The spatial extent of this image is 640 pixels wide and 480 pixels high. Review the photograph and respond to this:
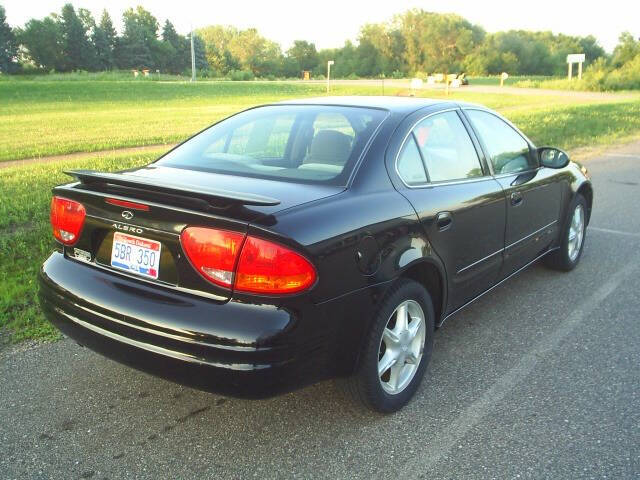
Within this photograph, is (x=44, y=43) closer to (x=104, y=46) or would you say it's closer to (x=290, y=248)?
(x=104, y=46)

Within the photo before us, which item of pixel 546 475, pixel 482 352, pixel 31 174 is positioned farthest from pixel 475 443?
pixel 31 174

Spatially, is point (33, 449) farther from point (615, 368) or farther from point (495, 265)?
point (615, 368)

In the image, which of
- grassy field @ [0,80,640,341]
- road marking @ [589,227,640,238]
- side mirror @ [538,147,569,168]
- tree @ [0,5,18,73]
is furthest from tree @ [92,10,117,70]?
side mirror @ [538,147,569,168]

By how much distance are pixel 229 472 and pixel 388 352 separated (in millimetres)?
925

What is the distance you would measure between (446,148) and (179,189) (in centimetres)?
175

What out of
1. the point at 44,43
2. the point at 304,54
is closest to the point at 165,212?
the point at 44,43

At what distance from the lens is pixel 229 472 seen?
8.14ft

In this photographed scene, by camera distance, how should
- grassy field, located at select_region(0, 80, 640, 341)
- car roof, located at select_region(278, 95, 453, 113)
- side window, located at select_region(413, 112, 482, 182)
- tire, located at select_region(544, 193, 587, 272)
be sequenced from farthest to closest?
tire, located at select_region(544, 193, 587, 272)
grassy field, located at select_region(0, 80, 640, 341)
car roof, located at select_region(278, 95, 453, 113)
side window, located at select_region(413, 112, 482, 182)

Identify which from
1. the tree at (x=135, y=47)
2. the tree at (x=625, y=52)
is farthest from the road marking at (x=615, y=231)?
the tree at (x=135, y=47)

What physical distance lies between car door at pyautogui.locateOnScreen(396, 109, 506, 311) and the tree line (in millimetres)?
67360

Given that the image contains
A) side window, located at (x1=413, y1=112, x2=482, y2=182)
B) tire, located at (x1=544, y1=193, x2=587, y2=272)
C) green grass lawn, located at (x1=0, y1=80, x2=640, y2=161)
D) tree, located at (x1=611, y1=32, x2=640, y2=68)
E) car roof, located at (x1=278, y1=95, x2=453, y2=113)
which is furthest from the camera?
tree, located at (x1=611, y1=32, x2=640, y2=68)

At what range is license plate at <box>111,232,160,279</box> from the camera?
257cm

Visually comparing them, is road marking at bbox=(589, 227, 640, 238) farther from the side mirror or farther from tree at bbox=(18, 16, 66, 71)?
tree at bbox=(18, 16, 66, 71)

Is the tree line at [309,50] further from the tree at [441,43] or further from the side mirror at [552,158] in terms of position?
the side mirror at [552,158]
